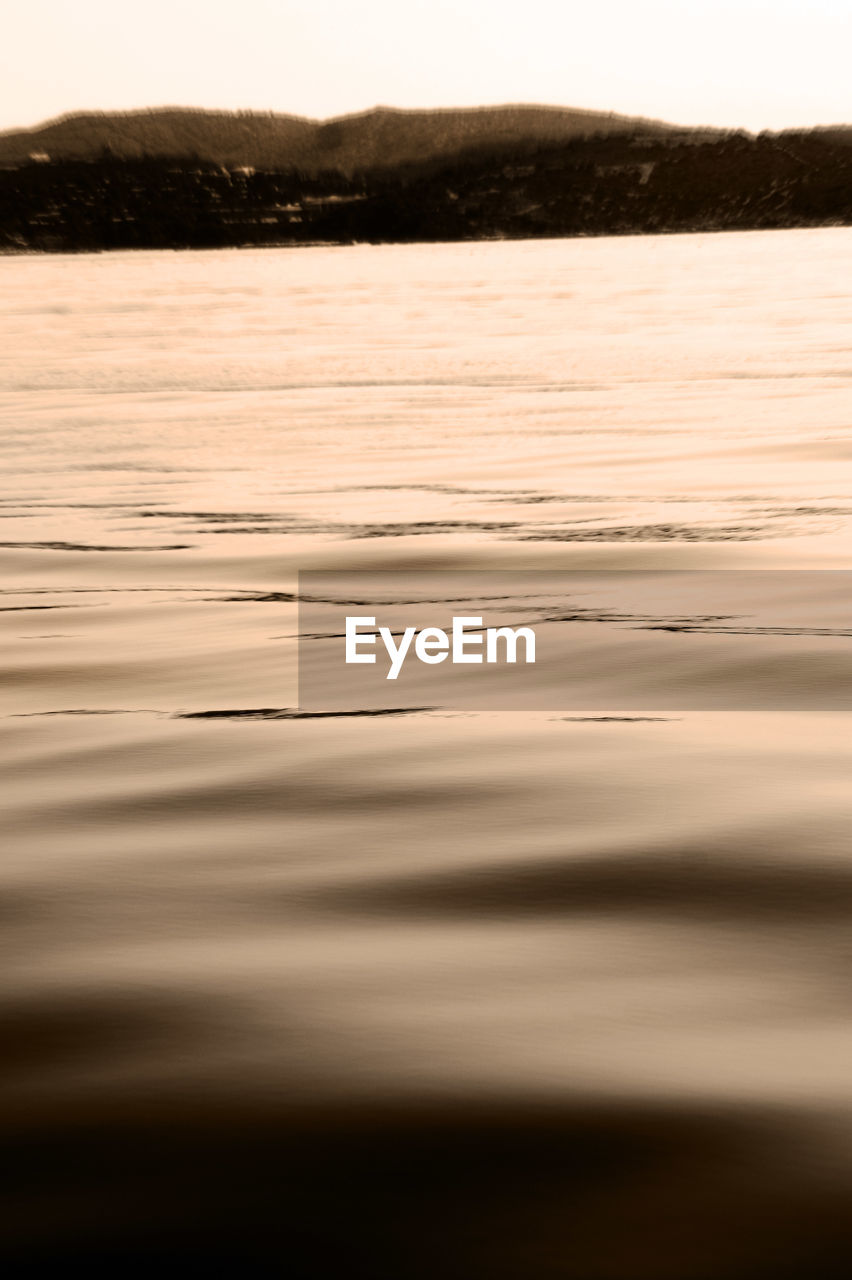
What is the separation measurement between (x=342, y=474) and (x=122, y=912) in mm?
7390

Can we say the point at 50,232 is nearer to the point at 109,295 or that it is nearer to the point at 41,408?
the point at 109,295

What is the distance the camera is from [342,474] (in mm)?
9977

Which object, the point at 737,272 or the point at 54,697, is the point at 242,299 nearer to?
the point at 737,272

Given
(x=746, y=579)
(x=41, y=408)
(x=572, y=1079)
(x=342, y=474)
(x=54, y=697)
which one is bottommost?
(x=572, y=1079)

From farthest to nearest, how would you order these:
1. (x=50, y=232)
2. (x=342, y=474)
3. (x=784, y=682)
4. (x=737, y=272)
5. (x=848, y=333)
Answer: (x=50, y=232), (x=737, y=272), (x=848, y=333), (x=342, y=474), (x=784, y=682)

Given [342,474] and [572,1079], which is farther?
[342,474]

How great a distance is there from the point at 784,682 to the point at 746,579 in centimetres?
167

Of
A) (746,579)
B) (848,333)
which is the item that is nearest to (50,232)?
(848,333)

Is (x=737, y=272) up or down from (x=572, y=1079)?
up

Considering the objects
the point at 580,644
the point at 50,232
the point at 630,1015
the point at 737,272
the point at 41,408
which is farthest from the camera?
the point at 50,232

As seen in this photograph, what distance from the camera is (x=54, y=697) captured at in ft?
15.0

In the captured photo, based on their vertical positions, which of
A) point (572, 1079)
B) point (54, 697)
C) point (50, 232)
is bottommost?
point (572, 1079)

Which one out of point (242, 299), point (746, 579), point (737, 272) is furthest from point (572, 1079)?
point (737, 272)

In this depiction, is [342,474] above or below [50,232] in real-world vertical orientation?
below
